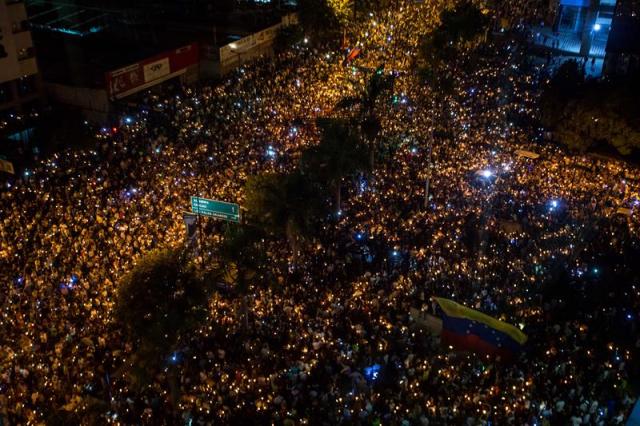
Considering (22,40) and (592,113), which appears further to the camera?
(22,40)

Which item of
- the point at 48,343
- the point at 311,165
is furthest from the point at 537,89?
the point at 48,343

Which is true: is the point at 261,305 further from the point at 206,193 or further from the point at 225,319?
the point at 206,193

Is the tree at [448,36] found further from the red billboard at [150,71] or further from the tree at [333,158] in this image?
the red billboard at [150,71]

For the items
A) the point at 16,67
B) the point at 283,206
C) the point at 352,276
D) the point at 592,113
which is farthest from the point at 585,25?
the point at 16,67

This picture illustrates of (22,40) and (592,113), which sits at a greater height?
(22,40)

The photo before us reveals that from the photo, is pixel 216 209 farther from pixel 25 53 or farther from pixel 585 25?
pixel 585 25

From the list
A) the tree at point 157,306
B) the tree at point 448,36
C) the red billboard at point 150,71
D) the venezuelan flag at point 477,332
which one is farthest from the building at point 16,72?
the venezuelan flag at point 477,332
